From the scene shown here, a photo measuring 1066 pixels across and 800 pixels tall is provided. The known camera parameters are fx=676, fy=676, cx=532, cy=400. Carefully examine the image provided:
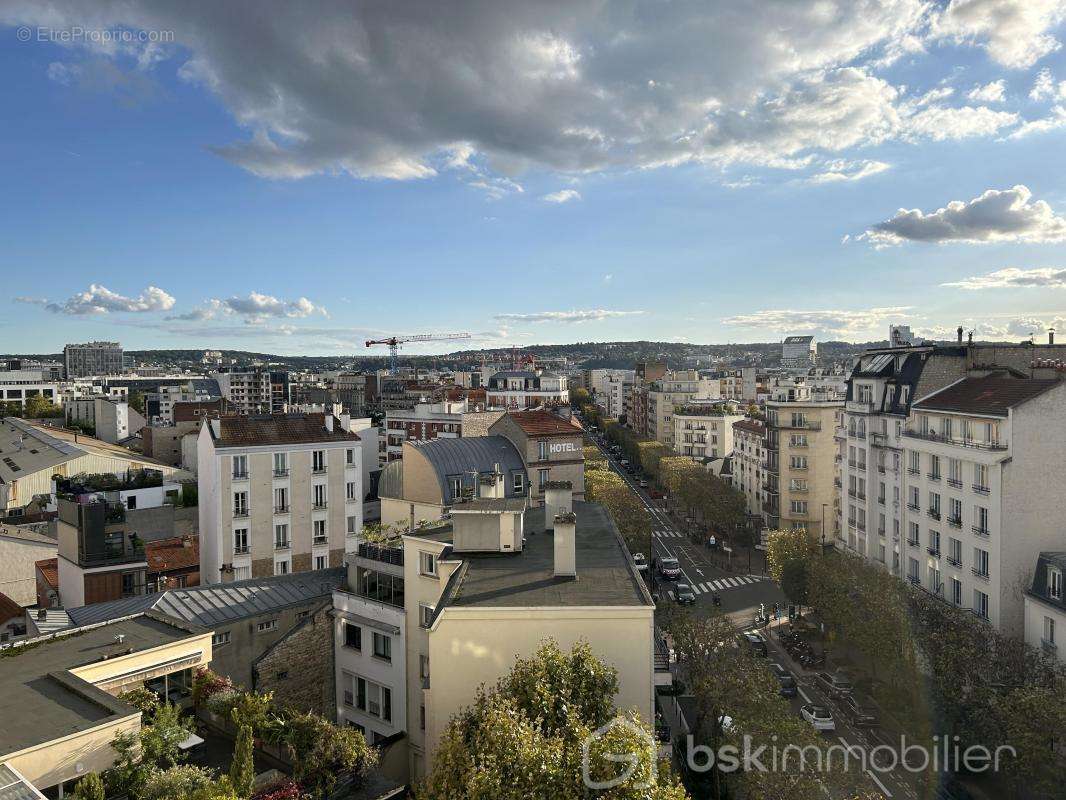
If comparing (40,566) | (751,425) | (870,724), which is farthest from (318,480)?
(751,425)

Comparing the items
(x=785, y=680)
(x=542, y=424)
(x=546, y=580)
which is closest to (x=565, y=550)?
(x=546, y=580)

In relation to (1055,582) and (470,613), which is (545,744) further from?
(1055,582)

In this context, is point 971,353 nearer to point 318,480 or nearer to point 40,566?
point 318,480

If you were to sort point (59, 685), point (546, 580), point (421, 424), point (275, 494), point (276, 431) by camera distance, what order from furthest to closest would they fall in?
point (421, 424) → point (276, 431) → point (275, 494) → point (546, 580) → point (59, 685)

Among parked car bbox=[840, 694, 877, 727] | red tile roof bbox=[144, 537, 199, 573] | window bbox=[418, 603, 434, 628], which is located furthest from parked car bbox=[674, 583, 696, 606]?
red tile roof bbox=[144, 537, 199, 573]

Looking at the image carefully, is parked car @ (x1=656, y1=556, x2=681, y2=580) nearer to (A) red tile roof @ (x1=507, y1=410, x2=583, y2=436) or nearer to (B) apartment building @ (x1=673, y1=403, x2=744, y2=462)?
(A) red tile roof @ (x1=507, y1=410, x2=583, y2=436)
